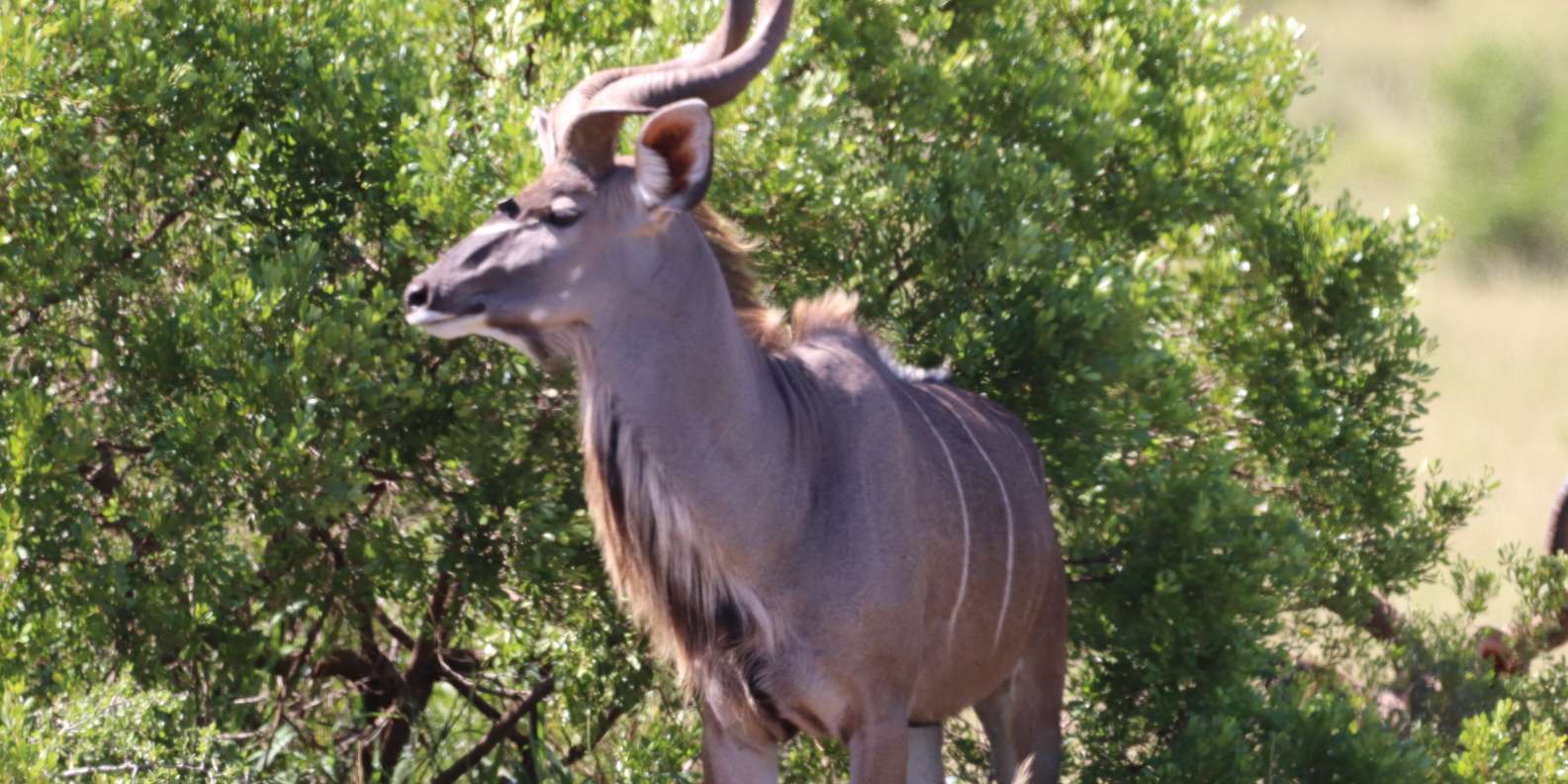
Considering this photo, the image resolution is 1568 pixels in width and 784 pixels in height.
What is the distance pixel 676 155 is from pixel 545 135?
1.50 ft

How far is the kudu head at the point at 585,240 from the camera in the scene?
396cm

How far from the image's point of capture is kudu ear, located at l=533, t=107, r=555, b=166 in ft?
14.2

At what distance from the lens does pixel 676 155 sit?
4.04 metres

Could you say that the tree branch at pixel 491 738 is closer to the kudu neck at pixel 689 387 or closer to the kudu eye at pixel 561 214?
the kudu neck at pixel 689 387

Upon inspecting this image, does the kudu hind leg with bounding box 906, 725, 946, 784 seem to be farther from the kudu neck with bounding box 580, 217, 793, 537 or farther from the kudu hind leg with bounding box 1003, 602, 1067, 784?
the kudu neck with bounding box 580, 217, 793, 537

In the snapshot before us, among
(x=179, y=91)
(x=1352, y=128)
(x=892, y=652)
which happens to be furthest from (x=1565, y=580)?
(x=1352, y=128)

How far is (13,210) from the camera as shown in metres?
4.90

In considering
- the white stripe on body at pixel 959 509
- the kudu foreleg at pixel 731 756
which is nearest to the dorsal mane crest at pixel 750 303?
the white stripe on body at pixel 959 509

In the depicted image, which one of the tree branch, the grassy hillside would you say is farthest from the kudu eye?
the grassy hillside

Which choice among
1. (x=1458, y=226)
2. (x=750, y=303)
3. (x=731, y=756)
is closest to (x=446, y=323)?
(x=750, y=303)

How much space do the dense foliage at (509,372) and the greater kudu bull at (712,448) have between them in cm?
69

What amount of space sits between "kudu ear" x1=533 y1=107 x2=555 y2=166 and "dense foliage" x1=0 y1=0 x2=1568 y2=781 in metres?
0.28

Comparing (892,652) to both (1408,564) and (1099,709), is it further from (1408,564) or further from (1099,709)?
(1408,564)

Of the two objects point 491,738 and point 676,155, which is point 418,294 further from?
point 491,738
